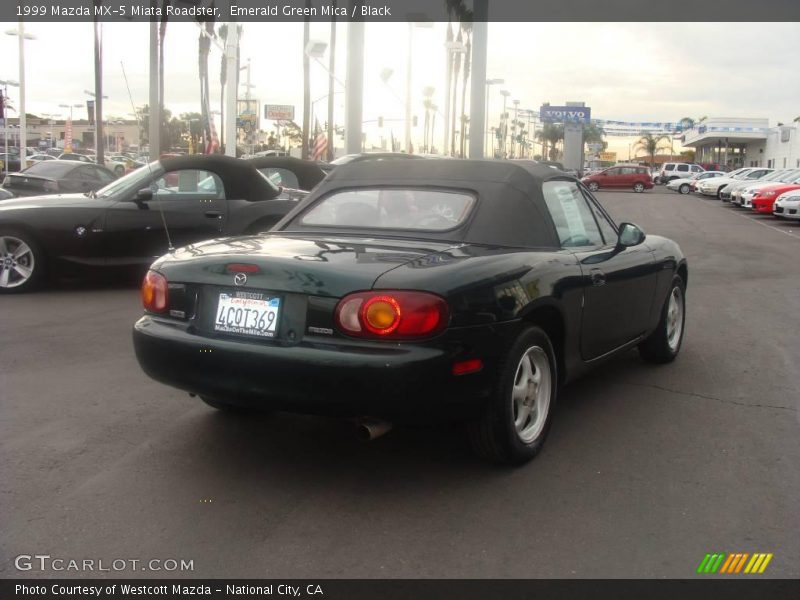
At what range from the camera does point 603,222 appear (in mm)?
5520

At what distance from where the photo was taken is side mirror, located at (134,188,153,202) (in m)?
9.32

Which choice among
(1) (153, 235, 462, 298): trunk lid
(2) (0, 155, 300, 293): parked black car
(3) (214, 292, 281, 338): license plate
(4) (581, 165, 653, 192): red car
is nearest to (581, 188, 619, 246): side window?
(1) (153, 235, 462, 298): trunk lid

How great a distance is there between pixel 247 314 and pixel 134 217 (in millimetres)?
6182

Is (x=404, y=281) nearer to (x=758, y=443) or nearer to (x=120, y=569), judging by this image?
(x=120, y=569)

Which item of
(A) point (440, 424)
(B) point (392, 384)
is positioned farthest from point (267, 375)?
(A) point (440, 424)

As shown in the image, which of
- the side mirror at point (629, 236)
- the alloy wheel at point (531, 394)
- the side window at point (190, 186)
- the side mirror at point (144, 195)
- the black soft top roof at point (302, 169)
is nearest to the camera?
the alloy wheel at point (531, 394)

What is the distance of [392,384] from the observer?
352cm

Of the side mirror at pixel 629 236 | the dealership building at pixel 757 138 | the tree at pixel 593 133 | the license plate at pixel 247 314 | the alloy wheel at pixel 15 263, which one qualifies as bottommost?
the alloy wheel at pixel 15 263

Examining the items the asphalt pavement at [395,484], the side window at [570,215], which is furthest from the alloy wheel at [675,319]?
the side window at [570,215]

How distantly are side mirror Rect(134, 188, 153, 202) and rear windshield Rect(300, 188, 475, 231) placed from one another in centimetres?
481

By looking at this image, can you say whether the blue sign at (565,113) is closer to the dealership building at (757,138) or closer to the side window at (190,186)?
the dealership building at (757,138)

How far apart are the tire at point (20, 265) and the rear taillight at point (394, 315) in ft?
22.2

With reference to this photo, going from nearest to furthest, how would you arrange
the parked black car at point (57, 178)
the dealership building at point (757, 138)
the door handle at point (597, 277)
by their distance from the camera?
the door handle at point (597, 277) < the parked black car at point (57, 178) < the dealership building at point (757, 138)

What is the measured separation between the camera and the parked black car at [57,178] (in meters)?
16.4
